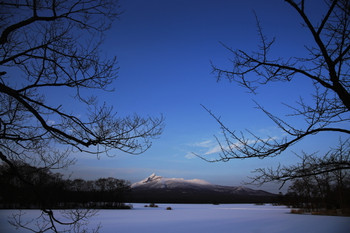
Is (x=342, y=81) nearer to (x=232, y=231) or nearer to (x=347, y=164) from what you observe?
(x=347, y=164)

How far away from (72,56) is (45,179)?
6.70 ft

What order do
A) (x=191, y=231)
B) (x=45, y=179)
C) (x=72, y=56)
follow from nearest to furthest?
(x=72, y=56) < (x=45, y=179) < (x=191, y=231)

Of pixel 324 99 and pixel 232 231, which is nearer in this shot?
pixel 324 99

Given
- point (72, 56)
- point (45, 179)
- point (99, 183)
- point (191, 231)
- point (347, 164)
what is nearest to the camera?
point (347, 164)

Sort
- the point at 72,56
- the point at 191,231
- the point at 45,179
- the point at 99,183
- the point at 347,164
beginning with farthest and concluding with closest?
the point at 99,183 → the point at 191,231 → the point at 45,179 → the point at 72,56 → the point at 347,164

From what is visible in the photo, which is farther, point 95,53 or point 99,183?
point 99,183

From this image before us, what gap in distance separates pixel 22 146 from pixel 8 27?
5.27 ft

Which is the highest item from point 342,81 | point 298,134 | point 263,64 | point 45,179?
point 263,64

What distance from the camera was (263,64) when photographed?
2977 millimetres

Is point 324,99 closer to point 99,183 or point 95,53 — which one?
point 95,53

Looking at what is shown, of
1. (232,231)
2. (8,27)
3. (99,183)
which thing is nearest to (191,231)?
(232,231)

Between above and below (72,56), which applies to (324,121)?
below

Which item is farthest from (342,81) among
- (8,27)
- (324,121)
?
(8,27)

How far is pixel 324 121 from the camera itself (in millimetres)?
2910
